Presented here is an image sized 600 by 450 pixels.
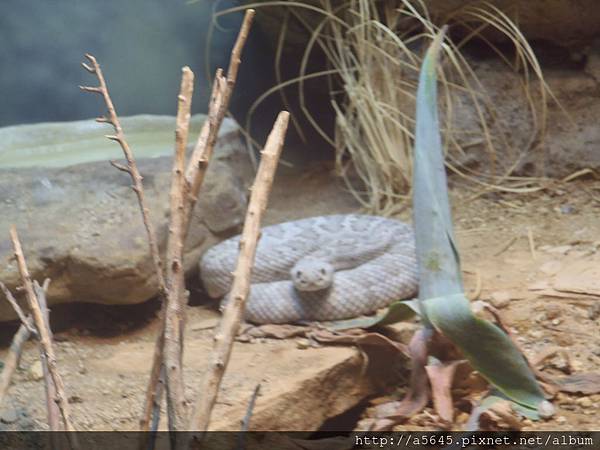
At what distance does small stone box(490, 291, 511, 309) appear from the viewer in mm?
3355

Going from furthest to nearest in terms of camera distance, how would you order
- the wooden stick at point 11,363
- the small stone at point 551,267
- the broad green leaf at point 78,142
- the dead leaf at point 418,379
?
the broad green leaf at point 78,142, the small stone at point 551,267, the dead leaf at point 418,379, the wooden stick at point 11,363

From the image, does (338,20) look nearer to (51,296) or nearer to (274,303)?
(274,303)

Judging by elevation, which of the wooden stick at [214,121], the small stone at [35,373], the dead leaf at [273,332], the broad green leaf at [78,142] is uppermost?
the wooden stick at [214,121]

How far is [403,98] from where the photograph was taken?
16.0 ft

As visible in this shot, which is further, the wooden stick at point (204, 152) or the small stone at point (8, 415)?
the small stone at point (8, 415)

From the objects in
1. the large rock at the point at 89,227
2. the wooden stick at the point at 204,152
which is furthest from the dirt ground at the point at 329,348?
the wooden stick at the point at 204,152

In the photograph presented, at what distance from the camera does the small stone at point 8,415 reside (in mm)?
2578

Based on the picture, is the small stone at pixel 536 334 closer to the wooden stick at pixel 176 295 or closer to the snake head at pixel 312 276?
the snake head at pixel 312 276

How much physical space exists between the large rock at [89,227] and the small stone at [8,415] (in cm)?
59

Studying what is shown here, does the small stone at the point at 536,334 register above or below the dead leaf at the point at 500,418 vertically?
below

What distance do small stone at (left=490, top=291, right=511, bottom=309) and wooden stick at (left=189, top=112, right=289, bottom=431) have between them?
190 cm

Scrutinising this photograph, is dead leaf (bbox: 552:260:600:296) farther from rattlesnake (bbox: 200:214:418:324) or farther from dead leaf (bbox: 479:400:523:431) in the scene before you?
dead leaf (bbox: 479:400:523:431)

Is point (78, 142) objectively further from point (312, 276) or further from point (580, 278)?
point (580, 278)

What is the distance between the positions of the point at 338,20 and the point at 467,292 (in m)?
1.91
